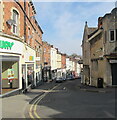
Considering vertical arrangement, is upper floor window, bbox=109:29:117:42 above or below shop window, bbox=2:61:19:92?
above

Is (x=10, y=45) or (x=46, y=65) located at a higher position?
(x=10, y=45)

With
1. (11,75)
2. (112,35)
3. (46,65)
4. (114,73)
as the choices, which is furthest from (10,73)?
(46,65)

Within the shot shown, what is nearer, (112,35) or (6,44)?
(6,44)

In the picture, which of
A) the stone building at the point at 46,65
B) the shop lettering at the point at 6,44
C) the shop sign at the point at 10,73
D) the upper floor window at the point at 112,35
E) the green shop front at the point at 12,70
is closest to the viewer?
the shop lettering at the point at 6,44

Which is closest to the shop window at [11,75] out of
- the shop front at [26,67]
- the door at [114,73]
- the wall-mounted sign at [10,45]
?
the wall-mounted sign at [10,45]

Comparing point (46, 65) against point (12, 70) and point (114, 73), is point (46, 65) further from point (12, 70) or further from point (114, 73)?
point (12, 70)

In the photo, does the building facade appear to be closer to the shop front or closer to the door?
the shop front

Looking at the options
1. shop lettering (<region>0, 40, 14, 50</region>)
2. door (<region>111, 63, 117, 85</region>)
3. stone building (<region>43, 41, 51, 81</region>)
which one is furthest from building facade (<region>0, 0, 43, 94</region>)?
stone building (<region>43, 41, 51, 81</region>)

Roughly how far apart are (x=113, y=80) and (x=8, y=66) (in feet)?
34.2

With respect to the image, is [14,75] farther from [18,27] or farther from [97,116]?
[97,116]

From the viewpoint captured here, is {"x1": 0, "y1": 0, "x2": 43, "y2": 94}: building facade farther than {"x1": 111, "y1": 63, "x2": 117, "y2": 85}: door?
No

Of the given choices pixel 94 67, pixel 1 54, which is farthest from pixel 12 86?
pixel 94 67

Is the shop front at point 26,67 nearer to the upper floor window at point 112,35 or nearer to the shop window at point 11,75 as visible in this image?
the shop window at point 11,75

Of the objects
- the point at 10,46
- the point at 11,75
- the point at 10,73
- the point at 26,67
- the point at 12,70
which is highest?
the point at 10,46
